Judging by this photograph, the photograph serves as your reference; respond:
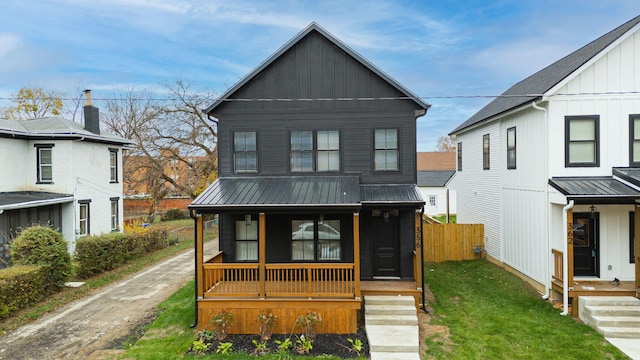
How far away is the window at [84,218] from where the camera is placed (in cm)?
1856

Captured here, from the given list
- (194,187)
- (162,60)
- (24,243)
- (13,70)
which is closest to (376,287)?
(24,243)

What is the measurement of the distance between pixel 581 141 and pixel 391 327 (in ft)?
25.8

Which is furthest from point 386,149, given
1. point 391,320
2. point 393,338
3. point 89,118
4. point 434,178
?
point 434,178

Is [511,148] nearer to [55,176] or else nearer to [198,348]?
[198,348]

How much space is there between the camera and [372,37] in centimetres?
1881

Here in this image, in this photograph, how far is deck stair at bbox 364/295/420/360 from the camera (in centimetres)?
785

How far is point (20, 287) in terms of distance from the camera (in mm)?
10516

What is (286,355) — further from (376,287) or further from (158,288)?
(158,288)

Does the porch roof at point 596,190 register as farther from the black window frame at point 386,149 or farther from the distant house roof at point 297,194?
the black window frame at point 386,149

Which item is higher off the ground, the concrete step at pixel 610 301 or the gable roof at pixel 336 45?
the gable roof at pixel 336 45

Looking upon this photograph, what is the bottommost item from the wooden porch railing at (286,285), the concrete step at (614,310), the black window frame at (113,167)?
the concrete step at (614,310)

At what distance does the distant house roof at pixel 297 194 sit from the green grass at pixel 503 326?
132 inches

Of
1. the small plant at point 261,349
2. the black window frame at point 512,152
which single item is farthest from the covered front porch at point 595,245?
the small plant at point 261,349

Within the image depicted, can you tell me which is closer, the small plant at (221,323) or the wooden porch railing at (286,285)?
the small plant at (221,323)
